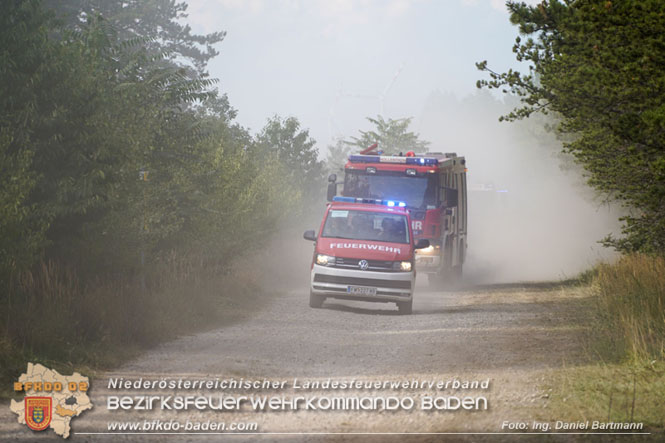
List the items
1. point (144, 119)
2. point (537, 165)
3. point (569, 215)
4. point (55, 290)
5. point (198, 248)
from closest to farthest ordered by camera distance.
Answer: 1. point (55, 290)
2. point (144, 119)
3. point (198, 248)
4. point (569, 215)
5. point (537, 165)

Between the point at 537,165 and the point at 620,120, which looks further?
the point at 537,165

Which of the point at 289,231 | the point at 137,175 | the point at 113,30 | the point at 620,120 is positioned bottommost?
the point at 289,231

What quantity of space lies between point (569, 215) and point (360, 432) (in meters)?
68.5


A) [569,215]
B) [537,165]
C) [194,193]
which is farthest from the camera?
[537,165]

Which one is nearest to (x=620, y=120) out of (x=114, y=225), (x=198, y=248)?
(x=114, y=225)

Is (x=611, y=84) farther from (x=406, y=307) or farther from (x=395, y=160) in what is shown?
(x=395, y=160)

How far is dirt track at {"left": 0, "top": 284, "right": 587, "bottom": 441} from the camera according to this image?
8.01 metres

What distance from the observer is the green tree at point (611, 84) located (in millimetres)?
10430

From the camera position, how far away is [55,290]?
12.7 meters

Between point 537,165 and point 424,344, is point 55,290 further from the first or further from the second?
point 537,165

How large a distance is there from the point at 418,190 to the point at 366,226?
522 centimetres

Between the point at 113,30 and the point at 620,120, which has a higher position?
the point at 113,30

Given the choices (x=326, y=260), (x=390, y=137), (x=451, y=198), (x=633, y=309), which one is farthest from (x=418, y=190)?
(x=390, y=137)

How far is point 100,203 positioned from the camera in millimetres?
14844
